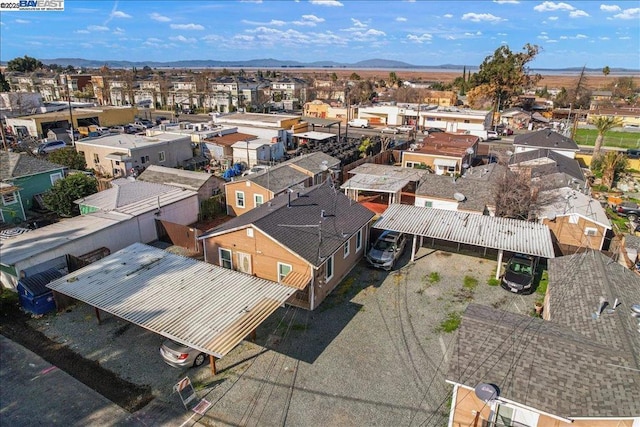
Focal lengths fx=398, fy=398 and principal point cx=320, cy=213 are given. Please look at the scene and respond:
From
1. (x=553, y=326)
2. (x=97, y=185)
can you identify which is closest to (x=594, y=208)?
(x=553, y=326)

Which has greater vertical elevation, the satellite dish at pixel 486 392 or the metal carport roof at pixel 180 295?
the satellite dish at pixel 486 392

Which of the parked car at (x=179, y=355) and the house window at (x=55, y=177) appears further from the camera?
the house window at (x=55, y=177)

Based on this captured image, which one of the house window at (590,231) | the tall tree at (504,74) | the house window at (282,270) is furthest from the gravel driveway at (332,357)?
the tall tree at (504,74)

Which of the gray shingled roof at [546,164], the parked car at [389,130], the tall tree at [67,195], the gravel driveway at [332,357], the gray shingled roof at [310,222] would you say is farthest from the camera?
the parked car at [389,130]

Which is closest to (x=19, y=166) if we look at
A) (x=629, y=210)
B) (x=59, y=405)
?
(x=59, y=405)

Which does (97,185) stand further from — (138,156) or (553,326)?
(553,326)

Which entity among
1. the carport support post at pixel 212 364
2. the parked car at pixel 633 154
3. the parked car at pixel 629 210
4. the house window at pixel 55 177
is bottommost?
the carport support post at pixel 212 364

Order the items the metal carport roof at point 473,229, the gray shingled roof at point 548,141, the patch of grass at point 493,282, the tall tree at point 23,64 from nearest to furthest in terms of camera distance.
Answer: the patch of grass at point 493,282, the metal carport roof at point 473,229, the gray shingled roof at point 548,141, the tall tree at point 23,64

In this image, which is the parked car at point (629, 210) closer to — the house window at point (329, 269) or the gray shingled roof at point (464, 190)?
the gray shingled roof at point (464, 190)
